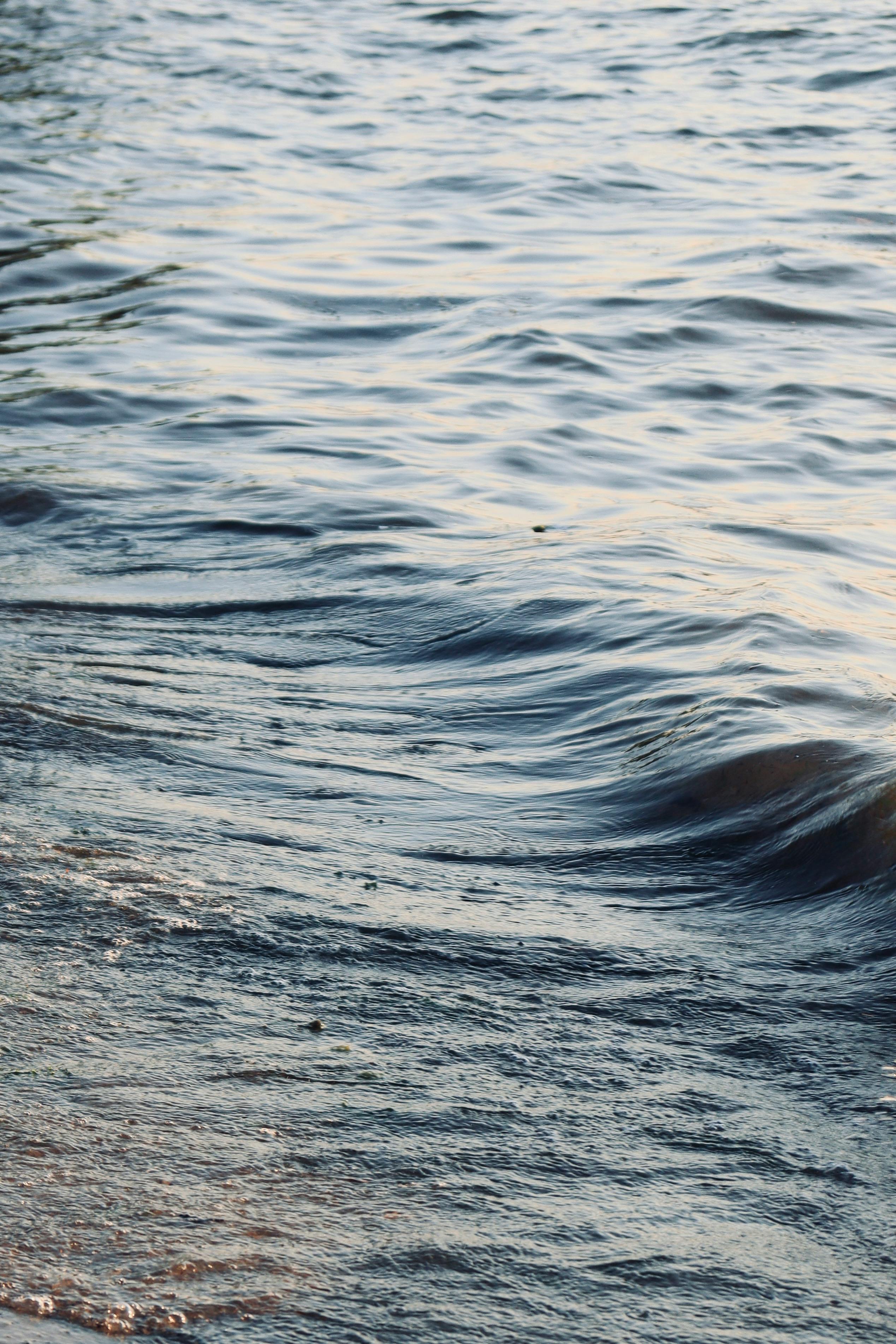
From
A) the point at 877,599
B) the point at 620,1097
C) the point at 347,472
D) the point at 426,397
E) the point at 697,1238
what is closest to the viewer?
the point at 697,1238

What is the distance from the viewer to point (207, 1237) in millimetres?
2033

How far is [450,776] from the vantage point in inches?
150

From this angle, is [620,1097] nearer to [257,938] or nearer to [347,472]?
[257,938]

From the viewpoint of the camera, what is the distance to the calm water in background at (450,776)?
2.08m

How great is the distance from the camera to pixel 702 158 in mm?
12188

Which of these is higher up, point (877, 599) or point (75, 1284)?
point (75, 1284)

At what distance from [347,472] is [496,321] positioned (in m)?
2.46

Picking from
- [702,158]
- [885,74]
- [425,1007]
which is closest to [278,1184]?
[425,1007]

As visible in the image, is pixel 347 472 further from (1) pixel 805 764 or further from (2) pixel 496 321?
(1) pixel 805 764

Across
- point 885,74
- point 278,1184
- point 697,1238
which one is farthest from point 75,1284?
point 885,74

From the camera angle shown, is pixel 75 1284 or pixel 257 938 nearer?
pixel 75 1284

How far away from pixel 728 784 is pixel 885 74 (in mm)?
12356

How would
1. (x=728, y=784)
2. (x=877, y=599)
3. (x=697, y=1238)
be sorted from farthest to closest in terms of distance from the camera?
(x=877, y=599), (x=728, y=784), (x=697, y=1238)

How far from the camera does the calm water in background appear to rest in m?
2.08
